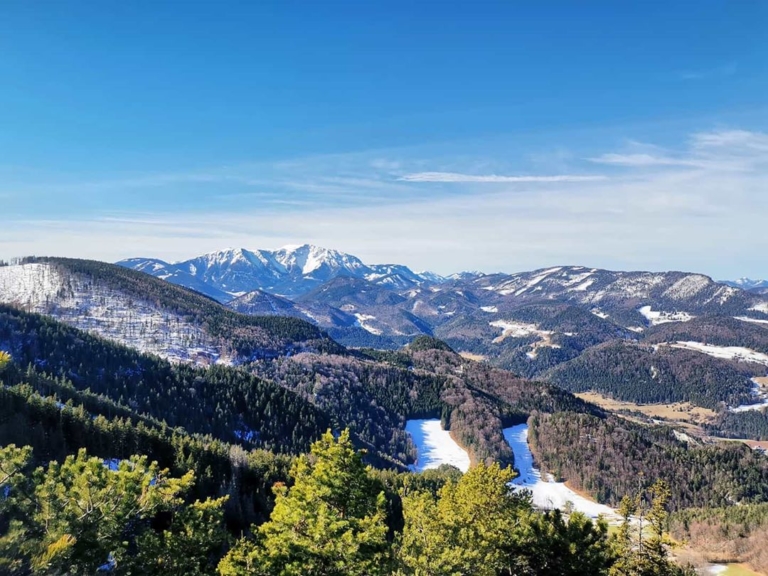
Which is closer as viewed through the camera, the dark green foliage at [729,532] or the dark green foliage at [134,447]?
the dark green foliage at [134,447]

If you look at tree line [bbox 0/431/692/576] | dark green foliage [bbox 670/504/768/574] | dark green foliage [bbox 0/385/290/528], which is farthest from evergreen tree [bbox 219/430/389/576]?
dark green foliage [bbox 670/504/768/574]

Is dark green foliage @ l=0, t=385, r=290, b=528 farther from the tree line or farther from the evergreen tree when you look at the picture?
the evergreen tree

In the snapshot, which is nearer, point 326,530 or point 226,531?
point 326,530

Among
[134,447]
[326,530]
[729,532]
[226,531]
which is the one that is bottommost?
[729,532]

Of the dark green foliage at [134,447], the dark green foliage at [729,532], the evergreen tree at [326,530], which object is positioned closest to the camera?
the evergreen tree at [326,530]

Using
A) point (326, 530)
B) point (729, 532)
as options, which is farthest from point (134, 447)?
point (729, 532)

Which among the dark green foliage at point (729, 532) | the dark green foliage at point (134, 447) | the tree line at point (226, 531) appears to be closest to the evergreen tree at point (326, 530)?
the tree line at point (226, 531)

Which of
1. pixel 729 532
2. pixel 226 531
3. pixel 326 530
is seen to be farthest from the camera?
pixel 729 532

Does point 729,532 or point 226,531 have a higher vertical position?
point 226,531

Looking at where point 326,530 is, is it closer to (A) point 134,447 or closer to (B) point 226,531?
(B) point 226,531

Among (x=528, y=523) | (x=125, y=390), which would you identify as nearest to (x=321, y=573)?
(x=528, y=523)

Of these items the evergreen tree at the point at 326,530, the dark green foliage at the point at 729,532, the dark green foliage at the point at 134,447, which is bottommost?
the dark green foliage at the point at 729,532

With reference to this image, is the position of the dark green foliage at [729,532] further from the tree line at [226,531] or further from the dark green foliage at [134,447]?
the tree line at [226,531]

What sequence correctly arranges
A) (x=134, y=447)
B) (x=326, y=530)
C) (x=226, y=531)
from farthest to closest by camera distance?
(x=134, y=447), (x=226, y=531), (x=326, y=530)
